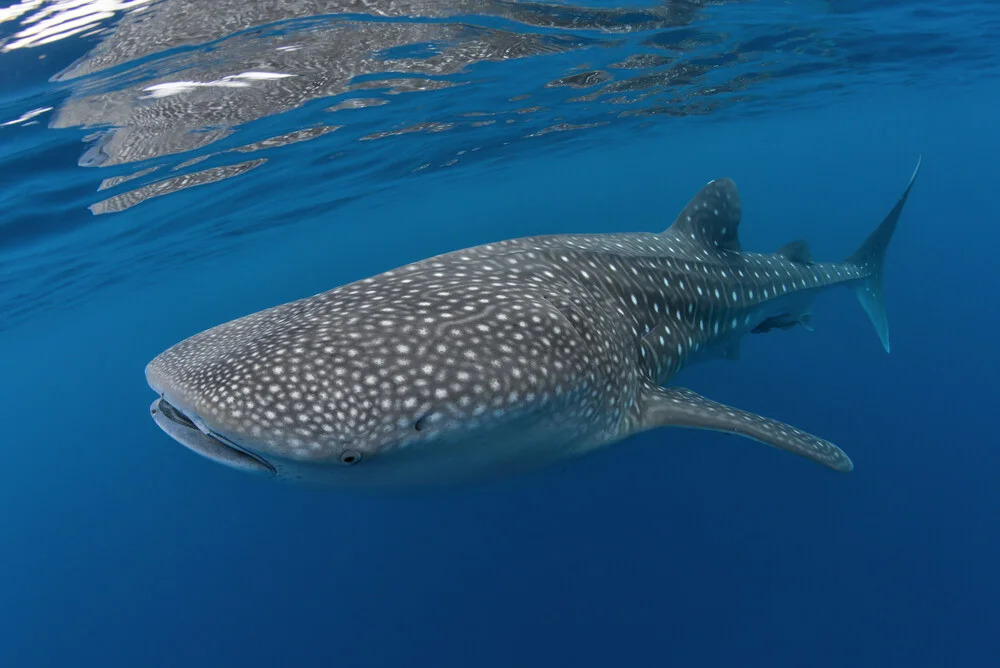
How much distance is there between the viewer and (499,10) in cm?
875

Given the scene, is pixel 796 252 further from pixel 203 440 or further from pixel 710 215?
pixel 203 440

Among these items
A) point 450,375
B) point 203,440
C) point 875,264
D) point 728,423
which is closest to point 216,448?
point 203,440

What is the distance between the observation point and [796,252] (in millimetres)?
7156

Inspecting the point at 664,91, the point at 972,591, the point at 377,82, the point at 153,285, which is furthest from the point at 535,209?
the point at 972,591

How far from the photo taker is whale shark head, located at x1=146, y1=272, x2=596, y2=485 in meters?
2.44

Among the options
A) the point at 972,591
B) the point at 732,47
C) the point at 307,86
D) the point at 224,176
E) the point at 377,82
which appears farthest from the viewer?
the point at 224,176

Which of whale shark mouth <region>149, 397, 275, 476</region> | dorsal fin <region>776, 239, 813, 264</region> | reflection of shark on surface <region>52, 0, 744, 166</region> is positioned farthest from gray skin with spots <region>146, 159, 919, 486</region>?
reflection of shark on surface <region>52, 0, 744, 166</region>

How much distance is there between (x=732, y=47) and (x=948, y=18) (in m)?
5.83

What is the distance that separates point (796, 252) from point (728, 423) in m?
4.28

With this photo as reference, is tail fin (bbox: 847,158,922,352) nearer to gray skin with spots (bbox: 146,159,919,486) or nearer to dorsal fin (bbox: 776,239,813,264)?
dorsal fin (bbox: 776,239,813,264)

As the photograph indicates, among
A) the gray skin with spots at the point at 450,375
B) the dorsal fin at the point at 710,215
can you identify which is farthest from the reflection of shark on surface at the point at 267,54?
the gray skin with spots at the point at 450,375

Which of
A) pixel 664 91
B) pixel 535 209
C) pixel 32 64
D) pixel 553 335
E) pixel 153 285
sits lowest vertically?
pixel 535 209

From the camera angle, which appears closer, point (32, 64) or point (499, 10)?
point (32, 64)

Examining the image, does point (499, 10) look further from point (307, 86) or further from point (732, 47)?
point (732, 47)
